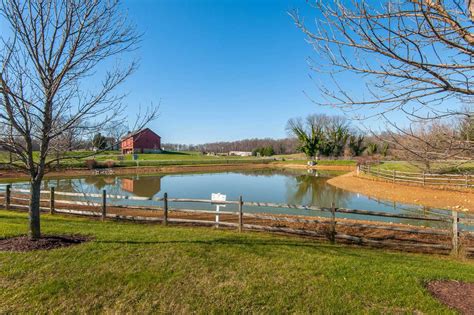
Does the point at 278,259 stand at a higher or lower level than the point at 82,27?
lower

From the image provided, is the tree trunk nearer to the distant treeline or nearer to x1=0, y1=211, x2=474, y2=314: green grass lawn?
x1=0, y1=211, x2=474, y2=314: green grass lawn

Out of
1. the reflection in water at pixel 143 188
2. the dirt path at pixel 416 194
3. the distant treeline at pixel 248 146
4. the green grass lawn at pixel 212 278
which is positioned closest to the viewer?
the green grass lawn at pixel 212 278

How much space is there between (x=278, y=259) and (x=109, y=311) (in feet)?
9.69

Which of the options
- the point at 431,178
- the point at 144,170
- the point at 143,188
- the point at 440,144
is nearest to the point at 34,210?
the point at 440,144

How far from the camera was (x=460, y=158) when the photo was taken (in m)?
2.71

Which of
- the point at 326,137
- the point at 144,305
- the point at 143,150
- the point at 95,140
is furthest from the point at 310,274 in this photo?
the point at 143,150

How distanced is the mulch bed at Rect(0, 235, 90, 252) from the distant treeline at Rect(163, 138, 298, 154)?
3442 inches

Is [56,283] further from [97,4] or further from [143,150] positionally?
[143,150]

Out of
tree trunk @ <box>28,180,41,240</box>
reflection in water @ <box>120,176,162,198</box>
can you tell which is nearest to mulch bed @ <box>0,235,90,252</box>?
tree trunk @ <box>28,180,41,240</box>

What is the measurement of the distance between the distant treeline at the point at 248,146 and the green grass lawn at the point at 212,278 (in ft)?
285

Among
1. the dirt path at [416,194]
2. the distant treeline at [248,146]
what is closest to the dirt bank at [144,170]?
the dirt path at [416,194]

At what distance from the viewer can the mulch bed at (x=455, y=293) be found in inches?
143

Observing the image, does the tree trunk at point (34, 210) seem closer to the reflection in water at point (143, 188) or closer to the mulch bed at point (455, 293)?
the mulch bed at point (455, 293)

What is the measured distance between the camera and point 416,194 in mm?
18078
